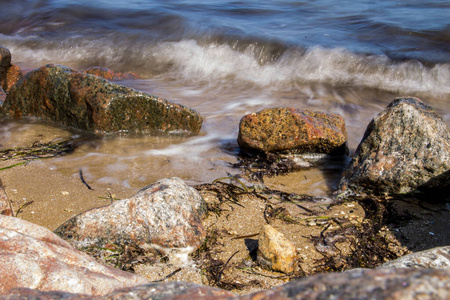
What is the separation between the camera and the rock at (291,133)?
4480 millimetres

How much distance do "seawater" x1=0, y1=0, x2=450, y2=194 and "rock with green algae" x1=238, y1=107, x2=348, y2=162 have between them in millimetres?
412

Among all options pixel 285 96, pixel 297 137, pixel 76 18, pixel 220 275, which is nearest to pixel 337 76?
pixel 285 96

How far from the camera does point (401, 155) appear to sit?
3.77m

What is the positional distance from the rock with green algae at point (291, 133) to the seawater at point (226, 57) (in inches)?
16.2

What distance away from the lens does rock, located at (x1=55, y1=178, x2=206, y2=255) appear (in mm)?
2814

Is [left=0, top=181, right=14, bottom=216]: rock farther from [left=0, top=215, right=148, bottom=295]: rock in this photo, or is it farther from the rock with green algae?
the rock with green algae

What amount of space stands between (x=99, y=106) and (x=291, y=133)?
8.05ft

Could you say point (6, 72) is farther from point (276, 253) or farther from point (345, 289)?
point (345, 289)

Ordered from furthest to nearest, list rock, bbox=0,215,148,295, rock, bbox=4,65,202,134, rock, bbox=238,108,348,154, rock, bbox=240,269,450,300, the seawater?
rock, bbox=4,65,202,134 → the seawater → rock, bbox=238,108,348,154 → rock, bbox=0,215,148,295 → rock, bbox=240,269,450,300

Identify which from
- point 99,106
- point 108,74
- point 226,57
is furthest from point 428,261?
point 226,57

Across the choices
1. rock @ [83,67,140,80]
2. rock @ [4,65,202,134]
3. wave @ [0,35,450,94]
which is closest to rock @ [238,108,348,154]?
rock @ [4,65,202,134]

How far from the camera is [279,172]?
427 cm

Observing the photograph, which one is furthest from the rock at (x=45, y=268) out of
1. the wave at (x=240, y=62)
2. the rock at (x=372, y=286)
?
the wave at (x=240, y=62)

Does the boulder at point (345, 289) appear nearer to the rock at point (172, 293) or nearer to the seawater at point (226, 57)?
the rock at point (172, 293)
